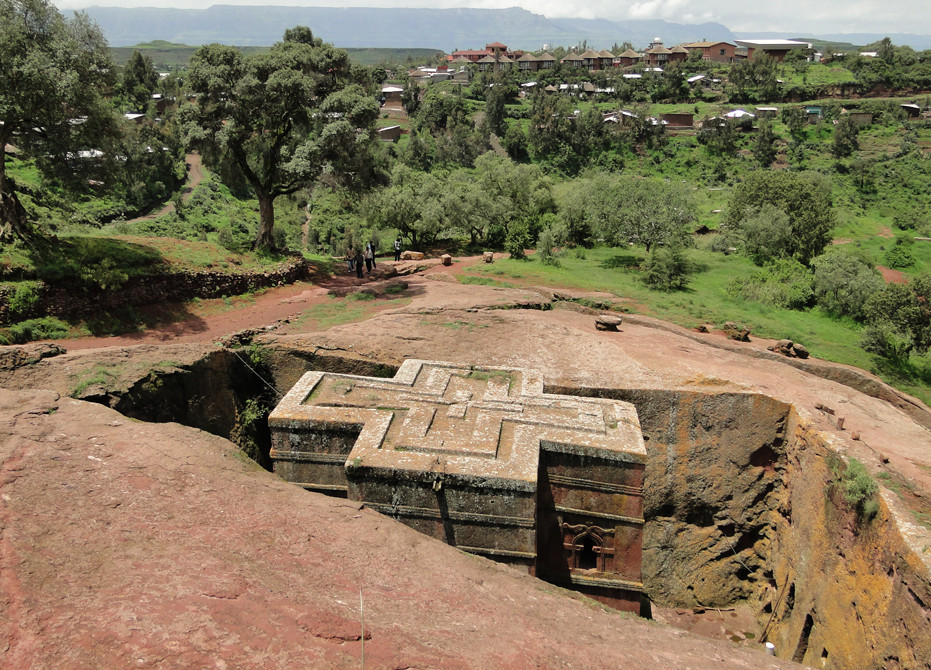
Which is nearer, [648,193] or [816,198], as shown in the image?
[648,193]

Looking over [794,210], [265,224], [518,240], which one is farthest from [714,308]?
[265,224]

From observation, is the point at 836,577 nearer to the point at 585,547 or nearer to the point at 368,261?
the point at 585,547

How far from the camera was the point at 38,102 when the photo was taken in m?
16.2

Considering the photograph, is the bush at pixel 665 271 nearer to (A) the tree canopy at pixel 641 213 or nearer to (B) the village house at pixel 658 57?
(A) the tree canopy at pixel 641 213

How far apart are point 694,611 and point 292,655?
42.8ft

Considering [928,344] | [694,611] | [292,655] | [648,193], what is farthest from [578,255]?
[292,655]

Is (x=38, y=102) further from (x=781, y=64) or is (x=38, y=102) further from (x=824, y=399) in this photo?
(x=781, y=64)

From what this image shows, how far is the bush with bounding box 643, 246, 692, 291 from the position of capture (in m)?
25.2

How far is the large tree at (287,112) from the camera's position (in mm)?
21266

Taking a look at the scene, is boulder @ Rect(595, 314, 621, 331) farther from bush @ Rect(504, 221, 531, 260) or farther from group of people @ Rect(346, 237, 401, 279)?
group of people @ Rect(346, 237, 401, 279)

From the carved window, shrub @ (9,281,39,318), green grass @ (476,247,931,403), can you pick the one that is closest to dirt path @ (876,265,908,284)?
green grass @ (476,247,931,403)

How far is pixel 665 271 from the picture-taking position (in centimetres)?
2523

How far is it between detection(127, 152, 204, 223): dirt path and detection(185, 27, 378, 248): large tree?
83.3 ft

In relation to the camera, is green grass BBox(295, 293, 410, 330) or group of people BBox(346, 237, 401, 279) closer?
green grass BBox(295, 293, 410, 330)
